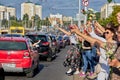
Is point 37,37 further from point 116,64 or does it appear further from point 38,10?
point 38,10

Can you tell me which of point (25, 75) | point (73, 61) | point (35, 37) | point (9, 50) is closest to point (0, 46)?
point (9, 50)

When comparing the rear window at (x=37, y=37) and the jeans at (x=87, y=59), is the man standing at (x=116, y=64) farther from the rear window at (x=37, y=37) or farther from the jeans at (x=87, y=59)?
the rear window at (x=37, y=37)

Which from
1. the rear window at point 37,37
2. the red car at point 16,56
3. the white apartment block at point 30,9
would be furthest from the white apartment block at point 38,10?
the red car at point 16,56

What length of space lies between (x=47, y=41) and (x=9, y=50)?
10.5m

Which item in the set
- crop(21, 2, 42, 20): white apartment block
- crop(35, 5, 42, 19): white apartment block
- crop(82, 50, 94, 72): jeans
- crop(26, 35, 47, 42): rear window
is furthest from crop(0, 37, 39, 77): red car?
crop(35, 5, 42, 19): white apartment block

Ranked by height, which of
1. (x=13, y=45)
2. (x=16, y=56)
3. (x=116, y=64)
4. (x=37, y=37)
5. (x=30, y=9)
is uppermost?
(x=116, y=64)

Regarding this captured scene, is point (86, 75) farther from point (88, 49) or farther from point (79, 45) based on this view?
point (79, 45)

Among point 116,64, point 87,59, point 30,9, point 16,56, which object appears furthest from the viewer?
point 30,9

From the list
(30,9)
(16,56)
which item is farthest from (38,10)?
(16,56)

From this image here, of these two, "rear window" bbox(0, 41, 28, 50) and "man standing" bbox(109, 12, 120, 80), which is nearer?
"man standing" bbox(109, 12, 120, 80)

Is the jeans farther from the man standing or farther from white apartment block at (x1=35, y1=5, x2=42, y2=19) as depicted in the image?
white apartment block at (x1=35, y1=5, x2=42, y2=19)

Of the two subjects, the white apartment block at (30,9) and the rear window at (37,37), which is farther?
the white apartment block at (30,9)

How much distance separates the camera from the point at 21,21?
14550cm

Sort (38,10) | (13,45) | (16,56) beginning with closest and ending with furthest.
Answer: (16,56), (13,45), (38,10)
